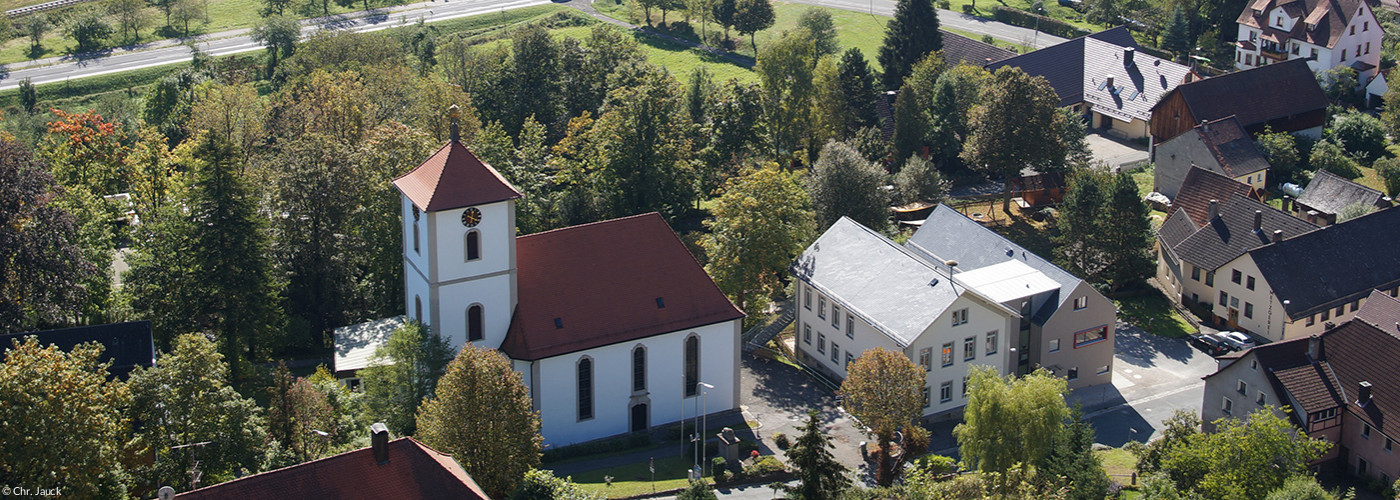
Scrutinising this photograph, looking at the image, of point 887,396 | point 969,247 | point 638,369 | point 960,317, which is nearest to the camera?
point 887,396

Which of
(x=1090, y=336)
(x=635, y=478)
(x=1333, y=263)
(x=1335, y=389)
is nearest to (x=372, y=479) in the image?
(x=635, y=478)

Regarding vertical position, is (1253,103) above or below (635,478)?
above

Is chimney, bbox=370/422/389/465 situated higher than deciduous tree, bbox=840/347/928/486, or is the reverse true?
chimney, bbox=370/422/389/465

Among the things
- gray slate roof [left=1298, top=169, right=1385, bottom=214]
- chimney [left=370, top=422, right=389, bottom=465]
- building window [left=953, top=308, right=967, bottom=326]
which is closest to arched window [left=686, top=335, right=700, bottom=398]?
building window [left=953, top=308, right=967, bottom=326]

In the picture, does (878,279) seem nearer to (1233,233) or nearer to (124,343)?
(1233,233)

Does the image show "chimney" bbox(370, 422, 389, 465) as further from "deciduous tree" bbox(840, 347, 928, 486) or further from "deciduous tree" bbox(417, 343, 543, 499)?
"deciduous tree" bbox(840, 347, 928, 486)

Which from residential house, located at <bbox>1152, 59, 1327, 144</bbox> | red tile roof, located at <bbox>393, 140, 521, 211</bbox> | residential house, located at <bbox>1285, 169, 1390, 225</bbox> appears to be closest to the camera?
red tile roof, located at <bbox>393, 140, 521, 211</bbox>
